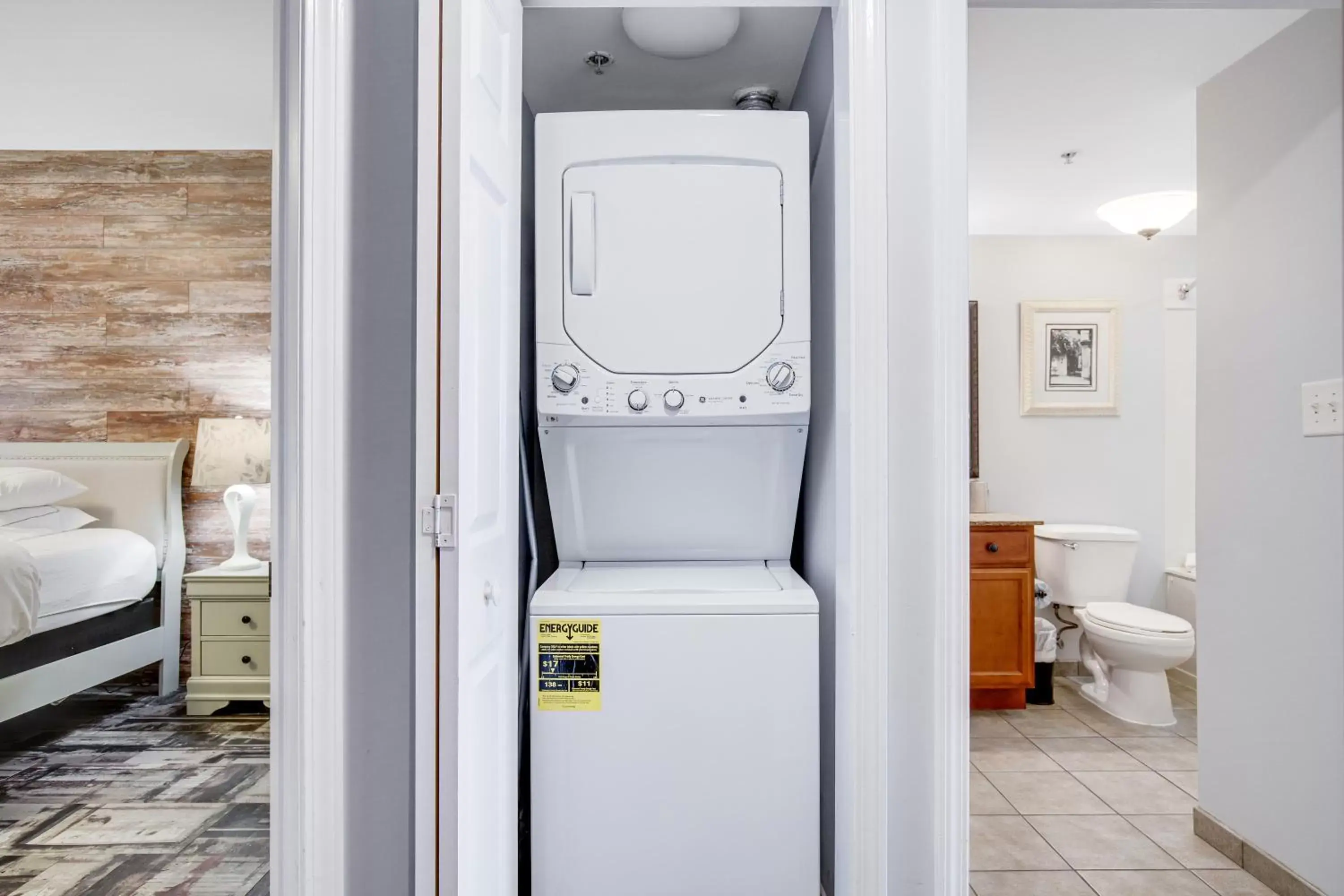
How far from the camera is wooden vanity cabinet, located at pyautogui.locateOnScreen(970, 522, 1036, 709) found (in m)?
3.21

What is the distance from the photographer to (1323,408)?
5.69 ft

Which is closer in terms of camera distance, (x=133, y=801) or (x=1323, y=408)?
(x=1323, y=408)

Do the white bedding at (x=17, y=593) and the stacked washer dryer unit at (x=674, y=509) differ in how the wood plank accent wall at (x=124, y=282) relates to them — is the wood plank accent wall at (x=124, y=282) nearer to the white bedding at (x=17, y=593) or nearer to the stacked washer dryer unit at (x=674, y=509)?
the white bedding at (x=17, y=593)

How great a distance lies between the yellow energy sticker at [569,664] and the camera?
1541 mm

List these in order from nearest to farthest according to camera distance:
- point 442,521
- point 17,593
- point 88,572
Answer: point 442,521 → point 17,593 → point 88,572


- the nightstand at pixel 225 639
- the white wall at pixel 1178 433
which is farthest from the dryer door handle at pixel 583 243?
the white wall at pixel 1178 433

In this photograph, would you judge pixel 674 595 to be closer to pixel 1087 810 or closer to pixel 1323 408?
pixel 1323 408

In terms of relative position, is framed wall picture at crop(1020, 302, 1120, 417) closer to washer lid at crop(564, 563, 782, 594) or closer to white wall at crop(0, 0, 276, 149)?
washer lid at crop(564, 563, 782, 594)

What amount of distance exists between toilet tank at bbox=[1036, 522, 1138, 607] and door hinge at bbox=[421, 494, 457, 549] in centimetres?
333

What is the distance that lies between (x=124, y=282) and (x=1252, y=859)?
A: 4743mm

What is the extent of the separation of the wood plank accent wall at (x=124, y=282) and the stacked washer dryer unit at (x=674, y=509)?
2.29 meters

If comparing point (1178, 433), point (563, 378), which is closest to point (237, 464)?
point (563, 378)

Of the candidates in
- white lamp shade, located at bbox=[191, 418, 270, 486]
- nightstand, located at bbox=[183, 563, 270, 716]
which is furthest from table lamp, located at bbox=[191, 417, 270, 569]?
nightstand, located at bbox=[183, 563, 270, 716]

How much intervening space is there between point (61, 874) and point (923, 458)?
96.5 inches
